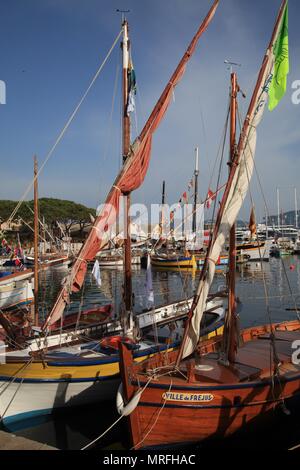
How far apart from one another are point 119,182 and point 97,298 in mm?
27818

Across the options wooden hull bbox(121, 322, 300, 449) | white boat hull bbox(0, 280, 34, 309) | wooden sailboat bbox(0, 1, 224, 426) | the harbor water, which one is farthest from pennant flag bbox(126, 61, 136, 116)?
white boat hull bbox(0, 280, 34, 309)

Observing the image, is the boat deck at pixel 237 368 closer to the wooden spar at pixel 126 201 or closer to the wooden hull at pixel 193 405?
the wooden hull at pixel 193 405

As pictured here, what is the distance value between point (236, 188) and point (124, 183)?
3962mm

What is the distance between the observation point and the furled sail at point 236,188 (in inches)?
394

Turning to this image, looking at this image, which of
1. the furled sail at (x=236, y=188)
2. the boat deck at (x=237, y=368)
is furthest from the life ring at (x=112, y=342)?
the furled sail at (x=236, y=188)

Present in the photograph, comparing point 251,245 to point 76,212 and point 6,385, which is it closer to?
point 76,212

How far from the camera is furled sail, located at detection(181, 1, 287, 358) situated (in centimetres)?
1001

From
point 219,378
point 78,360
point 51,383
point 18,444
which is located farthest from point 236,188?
point 51,383

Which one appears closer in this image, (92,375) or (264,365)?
(264,365)

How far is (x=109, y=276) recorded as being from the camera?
55312 millimetres

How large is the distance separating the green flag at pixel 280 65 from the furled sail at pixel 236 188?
145 mm
